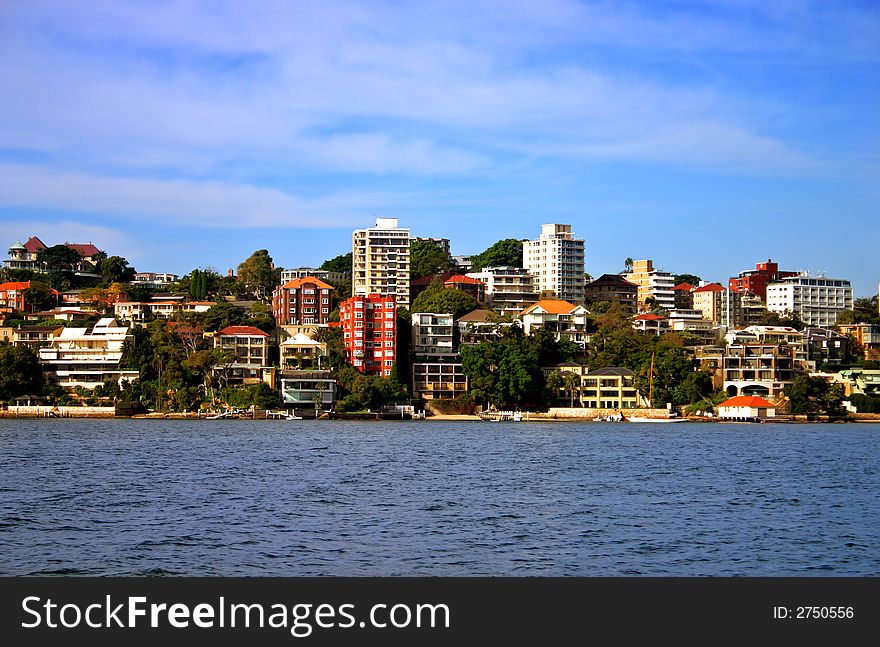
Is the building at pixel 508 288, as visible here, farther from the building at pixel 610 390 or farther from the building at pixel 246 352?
the building at pixel 246 352

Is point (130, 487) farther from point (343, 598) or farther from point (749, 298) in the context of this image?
point (749, 298)

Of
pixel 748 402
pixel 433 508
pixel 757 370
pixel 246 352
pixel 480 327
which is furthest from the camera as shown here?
pixel 480 327

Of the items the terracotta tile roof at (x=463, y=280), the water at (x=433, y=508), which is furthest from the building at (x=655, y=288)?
the water at (x=433, y=508)

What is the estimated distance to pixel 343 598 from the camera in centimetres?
1648

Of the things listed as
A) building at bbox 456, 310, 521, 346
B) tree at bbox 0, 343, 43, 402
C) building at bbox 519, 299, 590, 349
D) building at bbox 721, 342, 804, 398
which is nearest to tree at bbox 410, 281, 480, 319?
building at bbox 456, 310, 521, 346

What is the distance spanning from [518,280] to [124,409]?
1989 inches

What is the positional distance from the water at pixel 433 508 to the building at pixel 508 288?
65345 mm

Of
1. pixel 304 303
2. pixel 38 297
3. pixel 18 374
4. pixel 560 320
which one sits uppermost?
pixel 38 297

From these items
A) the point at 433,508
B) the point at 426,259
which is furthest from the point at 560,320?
the point at 433,508

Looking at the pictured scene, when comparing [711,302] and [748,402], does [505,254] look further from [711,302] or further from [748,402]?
[748,402]

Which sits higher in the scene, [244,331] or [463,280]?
[463,280]

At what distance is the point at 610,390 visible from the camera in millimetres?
94500

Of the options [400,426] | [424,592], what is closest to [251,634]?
[424,592]

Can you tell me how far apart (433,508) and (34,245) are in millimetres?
119282
